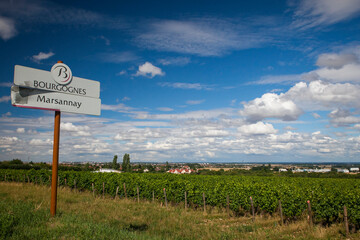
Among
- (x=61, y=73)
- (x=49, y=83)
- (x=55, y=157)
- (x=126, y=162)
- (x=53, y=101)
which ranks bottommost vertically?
(x=126, y=162)

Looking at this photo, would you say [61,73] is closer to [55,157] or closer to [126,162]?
[55,157]

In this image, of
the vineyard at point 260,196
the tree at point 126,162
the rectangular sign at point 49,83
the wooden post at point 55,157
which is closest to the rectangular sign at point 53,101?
the rectangular sign at point 49,83

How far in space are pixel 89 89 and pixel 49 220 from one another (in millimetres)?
4634

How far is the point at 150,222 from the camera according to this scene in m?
12.0

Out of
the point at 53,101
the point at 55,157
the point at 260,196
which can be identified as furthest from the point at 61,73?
the point at 260,196

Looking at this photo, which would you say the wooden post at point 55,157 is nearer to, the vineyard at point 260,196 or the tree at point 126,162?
the vineyard at point 260,196

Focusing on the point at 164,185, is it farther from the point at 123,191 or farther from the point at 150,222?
the point at 150,222

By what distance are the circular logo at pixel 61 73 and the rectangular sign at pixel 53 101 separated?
473mm

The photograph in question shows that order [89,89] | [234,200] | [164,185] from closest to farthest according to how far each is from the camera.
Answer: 1. [89,89]
2. [234,200]
3. [164,185]

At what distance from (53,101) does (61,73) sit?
1.05m

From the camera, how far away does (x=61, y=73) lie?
8.32m

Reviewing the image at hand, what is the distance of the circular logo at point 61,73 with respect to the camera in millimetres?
8184

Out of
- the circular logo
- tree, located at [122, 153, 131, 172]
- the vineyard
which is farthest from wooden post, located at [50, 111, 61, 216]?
tree, located at [122, 153, 131, 172]

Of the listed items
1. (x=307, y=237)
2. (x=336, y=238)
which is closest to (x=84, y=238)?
(x=307, y=237)
